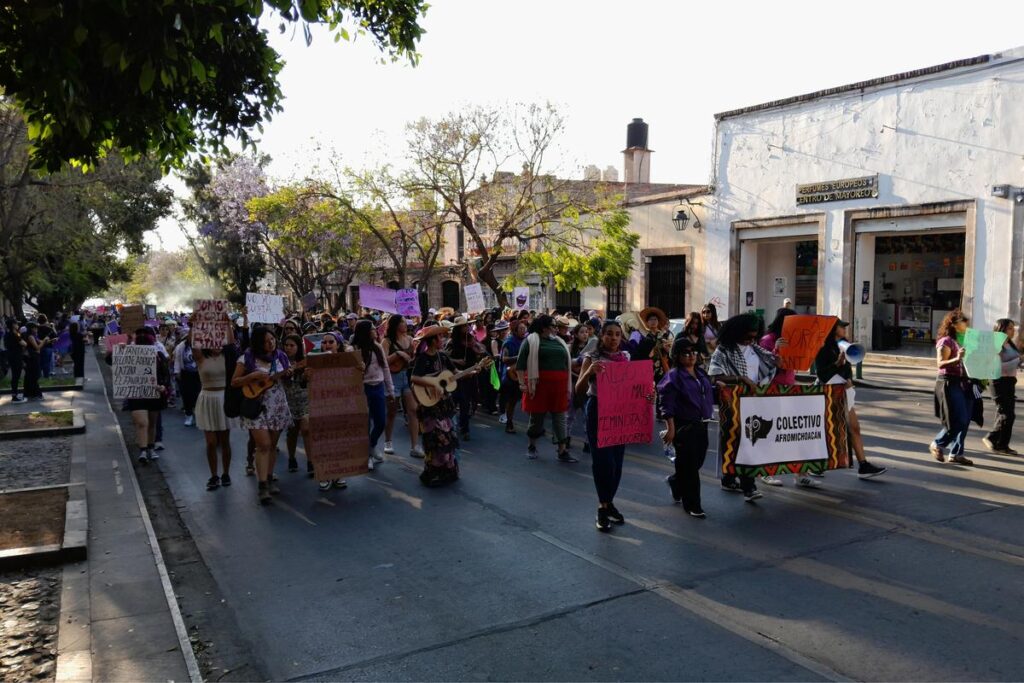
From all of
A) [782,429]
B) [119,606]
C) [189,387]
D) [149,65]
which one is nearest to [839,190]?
[782,429]

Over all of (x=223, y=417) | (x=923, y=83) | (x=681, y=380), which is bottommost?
(x=223, y=417)

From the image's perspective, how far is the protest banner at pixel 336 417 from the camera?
769 centimetres

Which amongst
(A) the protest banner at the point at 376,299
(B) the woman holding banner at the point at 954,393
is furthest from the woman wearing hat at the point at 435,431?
(A) the protest banner at the point at 376,299

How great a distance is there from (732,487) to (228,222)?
39258 mm

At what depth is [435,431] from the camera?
7.98m

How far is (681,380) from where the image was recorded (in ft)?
21.8

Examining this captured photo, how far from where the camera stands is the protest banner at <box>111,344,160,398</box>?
936 centimetres

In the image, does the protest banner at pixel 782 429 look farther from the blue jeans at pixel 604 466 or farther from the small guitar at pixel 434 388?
the small guitar at pixel 434 388

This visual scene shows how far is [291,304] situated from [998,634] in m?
63.2

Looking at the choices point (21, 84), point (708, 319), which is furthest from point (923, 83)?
point (21, 84)

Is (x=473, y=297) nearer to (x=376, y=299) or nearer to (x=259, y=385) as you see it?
(x=376, y=299)

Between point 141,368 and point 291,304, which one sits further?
point 291,304

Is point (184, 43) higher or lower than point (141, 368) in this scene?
higher

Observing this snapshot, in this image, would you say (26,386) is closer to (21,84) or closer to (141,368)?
(141,368)
